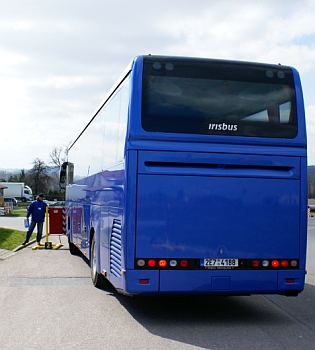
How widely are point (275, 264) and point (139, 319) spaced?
204 centimetres

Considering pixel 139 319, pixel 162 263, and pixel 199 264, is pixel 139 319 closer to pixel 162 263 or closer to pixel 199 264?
pixel 162 263

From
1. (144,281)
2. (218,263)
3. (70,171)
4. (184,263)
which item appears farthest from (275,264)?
(70,171)

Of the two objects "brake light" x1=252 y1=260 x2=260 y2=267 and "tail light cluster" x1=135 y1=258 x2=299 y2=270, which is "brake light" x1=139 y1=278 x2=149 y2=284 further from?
"brake light" x1=252 y1=260 x2=260 y2=267

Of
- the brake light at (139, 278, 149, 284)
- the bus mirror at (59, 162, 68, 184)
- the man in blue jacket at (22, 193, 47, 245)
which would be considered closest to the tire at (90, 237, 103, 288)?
the brake light at (139, 278, 149, 284)

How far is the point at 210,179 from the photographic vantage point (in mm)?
8188

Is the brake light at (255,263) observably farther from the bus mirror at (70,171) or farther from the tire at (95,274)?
the bus mirror at (70,171)

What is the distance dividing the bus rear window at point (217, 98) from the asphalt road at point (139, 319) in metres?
2.61

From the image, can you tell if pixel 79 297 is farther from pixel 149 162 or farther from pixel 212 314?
pixel 149 162

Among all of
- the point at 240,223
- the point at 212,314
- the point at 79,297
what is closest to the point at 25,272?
the point at 79,297

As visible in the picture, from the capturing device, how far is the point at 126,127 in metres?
8.16

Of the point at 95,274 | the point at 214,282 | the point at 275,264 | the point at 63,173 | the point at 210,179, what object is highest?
the point at 63,173

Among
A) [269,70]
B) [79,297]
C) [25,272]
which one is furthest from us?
[25,272]

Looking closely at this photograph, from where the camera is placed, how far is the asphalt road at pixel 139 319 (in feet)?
22.9

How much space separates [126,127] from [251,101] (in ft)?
5.91
